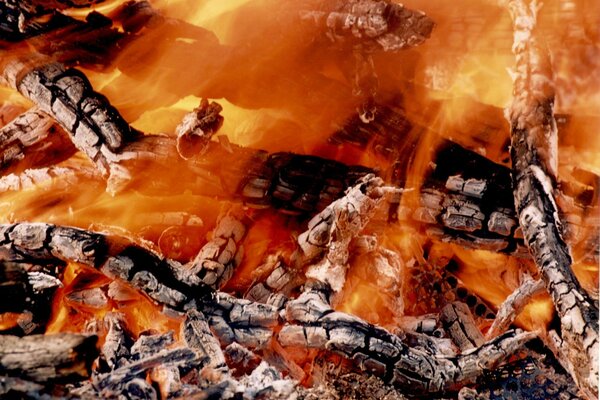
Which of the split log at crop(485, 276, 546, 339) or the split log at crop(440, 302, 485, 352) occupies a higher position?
the split log at crop(485, 276, 546, 339)

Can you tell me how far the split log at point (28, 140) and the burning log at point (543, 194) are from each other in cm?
296

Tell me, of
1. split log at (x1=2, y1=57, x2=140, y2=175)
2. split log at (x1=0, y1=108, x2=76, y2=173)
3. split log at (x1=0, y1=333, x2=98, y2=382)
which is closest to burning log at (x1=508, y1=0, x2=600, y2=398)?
split log at (x1=0, y1=333, x2=98, y2=382)

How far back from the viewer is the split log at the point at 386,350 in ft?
7.75

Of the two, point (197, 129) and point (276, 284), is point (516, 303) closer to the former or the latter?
point (276, 284)

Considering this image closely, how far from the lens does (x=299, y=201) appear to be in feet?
10.1

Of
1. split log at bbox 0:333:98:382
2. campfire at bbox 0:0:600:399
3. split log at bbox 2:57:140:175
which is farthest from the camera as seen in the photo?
split log at bbox 2:57:140:175

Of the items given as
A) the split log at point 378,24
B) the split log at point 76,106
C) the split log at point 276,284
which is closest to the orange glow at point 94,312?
the split log at point 276,284

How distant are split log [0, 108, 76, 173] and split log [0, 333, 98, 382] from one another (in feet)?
6.94

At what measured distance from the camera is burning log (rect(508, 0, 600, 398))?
7.19 ft

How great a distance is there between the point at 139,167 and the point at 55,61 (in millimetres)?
966

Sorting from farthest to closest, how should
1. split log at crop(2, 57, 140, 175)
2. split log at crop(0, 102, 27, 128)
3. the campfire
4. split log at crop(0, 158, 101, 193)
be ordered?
split log at crop(0, 102, 27, 128), split log at crop(0, 158, 101, 193), split log at crop(2, 57, 140, 175), the campfire

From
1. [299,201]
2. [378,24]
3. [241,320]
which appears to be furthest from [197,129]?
[378,24]

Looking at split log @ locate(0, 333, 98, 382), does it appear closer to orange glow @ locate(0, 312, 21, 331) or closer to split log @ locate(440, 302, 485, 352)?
orange glow @ locate(0, 312, 21, 331)

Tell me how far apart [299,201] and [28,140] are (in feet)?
6.18
